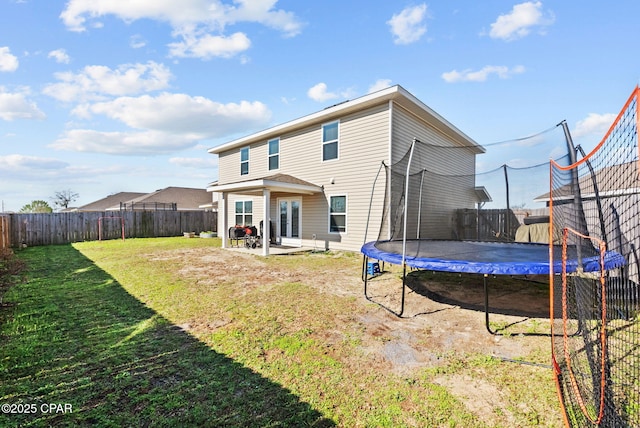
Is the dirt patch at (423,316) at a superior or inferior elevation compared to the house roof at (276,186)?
inferior

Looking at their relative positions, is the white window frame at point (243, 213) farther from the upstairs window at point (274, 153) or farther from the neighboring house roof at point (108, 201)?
the neighboring house roof at point (108, 201)

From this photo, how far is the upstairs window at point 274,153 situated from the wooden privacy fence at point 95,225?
841cm

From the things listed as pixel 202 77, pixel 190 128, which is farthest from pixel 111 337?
pixel 190 128

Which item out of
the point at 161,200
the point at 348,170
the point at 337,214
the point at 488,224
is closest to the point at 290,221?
the point at 337,214

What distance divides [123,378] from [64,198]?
Answer: 52.3 metres

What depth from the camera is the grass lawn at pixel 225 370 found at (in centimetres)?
186

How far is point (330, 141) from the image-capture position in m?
9.80

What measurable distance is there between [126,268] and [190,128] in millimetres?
13605

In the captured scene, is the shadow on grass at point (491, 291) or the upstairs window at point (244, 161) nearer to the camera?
the shadow on grass at point (491, 291)

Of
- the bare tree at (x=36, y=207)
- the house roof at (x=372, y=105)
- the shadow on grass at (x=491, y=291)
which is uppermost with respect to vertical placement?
the house roof at (x=372, y=105)

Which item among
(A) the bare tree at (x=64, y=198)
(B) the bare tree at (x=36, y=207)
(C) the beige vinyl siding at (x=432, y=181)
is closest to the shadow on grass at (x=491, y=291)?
(C) the beige vinyl siding at (x=432, y=181)

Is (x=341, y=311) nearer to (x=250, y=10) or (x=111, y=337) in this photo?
(x=111, y=337)

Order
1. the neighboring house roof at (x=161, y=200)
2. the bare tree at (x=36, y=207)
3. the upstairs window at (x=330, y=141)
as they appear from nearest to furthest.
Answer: the upstairs window at (x=330, y=141) → the neighboring house roof at (x=161, y=200) → the bare tree at (x=36, y=207)

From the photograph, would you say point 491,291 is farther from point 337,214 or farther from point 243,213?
point 243,213
